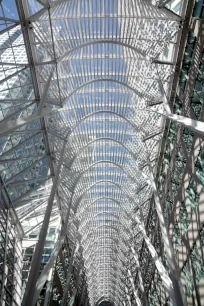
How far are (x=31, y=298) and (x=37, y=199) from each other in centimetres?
2130

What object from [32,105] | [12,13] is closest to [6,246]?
[32,105]

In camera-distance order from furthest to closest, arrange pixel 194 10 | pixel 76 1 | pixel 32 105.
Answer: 1. pixel 32 105
2. pixel 76 1
3. pixel 194 10

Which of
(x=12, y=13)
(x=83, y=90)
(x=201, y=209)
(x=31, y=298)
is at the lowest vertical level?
(x=31, y=298)

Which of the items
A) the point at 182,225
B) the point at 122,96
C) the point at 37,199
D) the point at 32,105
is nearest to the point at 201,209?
the point at 182,225

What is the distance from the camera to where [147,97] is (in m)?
23.9

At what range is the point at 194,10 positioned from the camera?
16.6 m

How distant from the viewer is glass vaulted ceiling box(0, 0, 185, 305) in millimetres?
17625

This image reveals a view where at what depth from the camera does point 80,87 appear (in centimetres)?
2433

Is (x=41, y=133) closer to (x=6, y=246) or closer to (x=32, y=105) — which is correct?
(x=32, y=105)

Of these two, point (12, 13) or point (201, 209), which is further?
point (201, 209)

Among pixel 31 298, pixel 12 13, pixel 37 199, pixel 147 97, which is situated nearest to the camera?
pixel 31 298

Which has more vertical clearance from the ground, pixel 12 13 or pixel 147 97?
pixel 147 97

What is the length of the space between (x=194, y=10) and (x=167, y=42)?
2667 mm

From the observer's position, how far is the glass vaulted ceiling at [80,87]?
17.6 m
